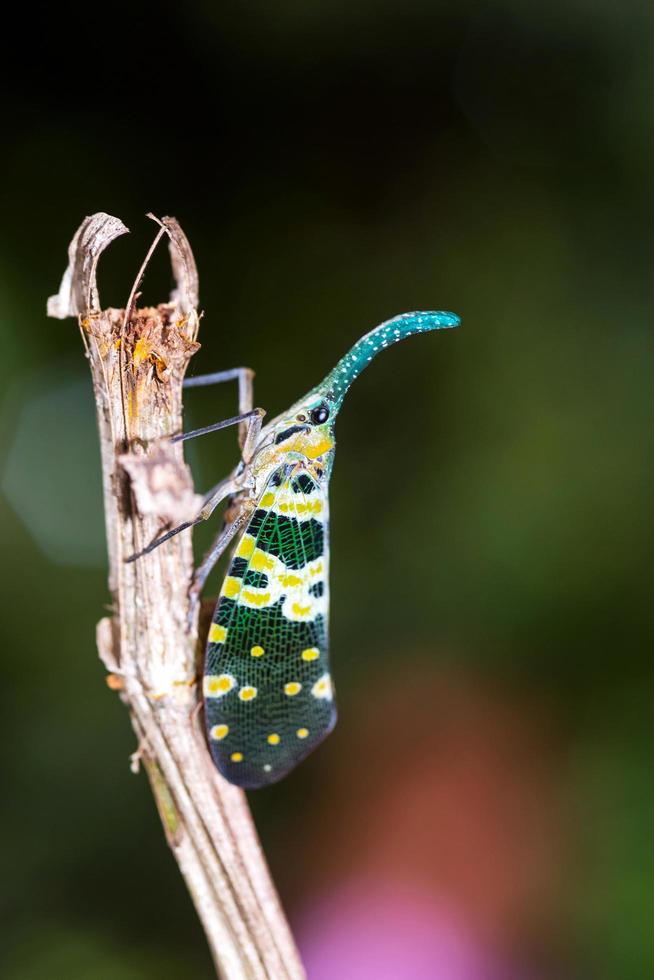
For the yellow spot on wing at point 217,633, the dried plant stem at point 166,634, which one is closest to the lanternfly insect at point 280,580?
the yellow spot on wing at point 217,633

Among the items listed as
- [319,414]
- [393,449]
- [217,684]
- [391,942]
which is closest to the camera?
[217,684]

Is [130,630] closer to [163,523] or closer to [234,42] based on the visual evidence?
[163,523]

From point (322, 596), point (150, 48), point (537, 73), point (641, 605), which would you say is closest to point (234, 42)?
point (150, 48)

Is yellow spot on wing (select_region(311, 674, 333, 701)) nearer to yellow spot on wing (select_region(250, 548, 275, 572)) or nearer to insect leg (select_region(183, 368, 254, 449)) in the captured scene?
yellow spot on wing (select_region(250, 548, 275, 572))

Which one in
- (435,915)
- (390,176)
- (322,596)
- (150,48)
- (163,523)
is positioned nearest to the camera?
(163,523)

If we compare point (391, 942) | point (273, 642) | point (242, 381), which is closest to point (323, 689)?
point (273, 642)

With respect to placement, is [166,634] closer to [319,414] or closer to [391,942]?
[319,414]

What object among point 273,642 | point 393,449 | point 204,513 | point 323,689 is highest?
point 393,449
